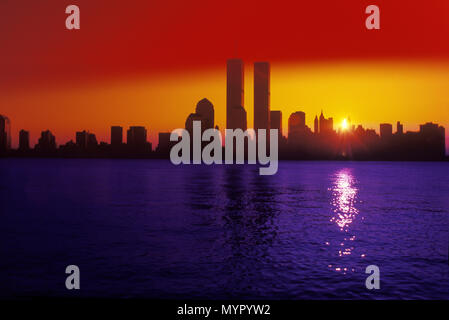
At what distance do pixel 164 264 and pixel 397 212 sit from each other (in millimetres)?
44796

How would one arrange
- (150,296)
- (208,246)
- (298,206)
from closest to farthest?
(150,296) → (208,246) → (298,206)

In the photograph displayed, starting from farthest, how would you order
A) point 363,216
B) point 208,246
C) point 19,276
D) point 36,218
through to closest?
point 363,216 < point 36,218 < point 208,246 < point 19,276

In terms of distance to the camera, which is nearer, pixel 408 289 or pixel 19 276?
pixel 408 289

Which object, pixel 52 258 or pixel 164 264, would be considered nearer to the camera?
pixel 164 264

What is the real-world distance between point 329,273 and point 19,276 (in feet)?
65.0

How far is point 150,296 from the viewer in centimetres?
2289

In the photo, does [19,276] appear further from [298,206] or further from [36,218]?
[298,206]
